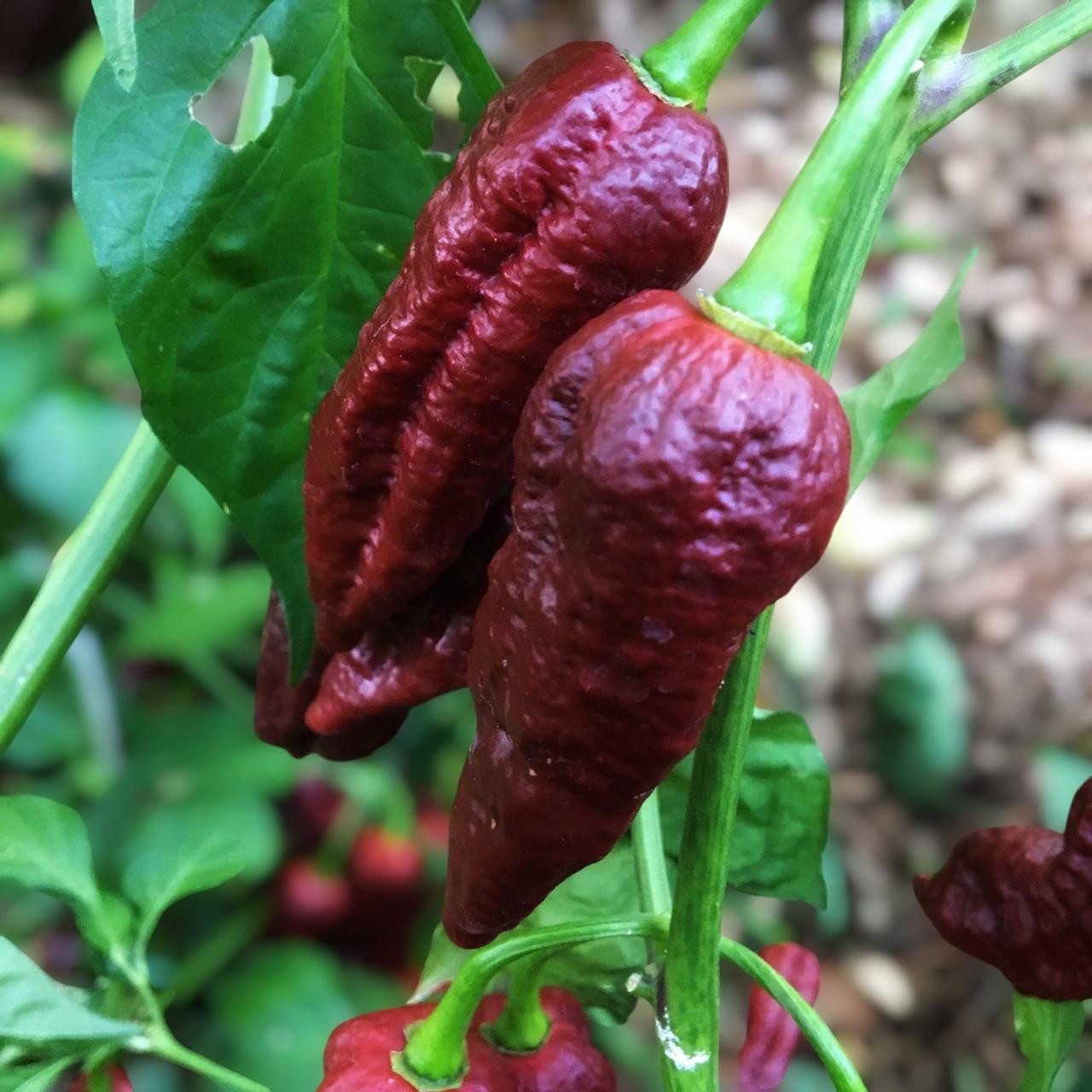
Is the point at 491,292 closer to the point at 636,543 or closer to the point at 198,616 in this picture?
the point at 636,543

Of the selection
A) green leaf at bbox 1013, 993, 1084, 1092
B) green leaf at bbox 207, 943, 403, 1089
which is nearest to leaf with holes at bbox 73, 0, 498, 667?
green leaf at bbox 1013, 993, 1084, 1092

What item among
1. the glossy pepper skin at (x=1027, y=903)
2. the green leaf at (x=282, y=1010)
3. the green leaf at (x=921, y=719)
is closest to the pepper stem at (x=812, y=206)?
the glossy pepper skin at (x=1027, y=903)

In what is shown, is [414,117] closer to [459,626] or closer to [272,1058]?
[459,626]

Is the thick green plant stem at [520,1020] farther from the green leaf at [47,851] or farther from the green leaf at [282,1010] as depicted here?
the green leaf at [282,1010]

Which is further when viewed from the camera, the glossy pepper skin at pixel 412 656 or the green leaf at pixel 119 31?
the glossy pepper skin at pixel 412 656

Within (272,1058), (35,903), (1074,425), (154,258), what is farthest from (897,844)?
(154,258)

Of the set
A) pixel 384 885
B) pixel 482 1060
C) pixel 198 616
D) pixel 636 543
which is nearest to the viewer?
pixel 636 543

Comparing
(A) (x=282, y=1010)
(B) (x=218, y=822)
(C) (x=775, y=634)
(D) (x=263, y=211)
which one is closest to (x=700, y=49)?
(D) (x=263, y=211)
